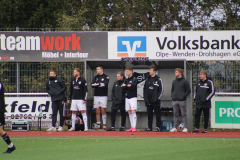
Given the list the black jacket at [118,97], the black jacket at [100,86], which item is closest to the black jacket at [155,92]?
the black jacket at [118,97]

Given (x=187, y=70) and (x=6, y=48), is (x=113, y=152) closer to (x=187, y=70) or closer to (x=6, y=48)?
(x=187, y=70)

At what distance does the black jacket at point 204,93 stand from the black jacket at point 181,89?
1.00ft

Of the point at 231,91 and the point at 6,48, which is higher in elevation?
the point at 6,48

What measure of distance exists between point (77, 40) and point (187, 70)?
11.9ft

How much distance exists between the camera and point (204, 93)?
11492mm

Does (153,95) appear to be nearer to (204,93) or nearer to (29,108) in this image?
(204,93)

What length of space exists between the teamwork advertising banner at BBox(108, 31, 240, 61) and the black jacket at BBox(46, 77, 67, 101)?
1.88m

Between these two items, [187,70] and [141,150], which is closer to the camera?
[141,150]

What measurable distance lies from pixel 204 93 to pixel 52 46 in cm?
500

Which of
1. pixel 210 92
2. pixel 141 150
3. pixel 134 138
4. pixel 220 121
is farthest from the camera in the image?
pixel 220 121

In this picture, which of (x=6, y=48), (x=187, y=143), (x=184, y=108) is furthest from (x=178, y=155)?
(x=6, y=48)

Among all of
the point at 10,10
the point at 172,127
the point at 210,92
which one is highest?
the point at 10,10

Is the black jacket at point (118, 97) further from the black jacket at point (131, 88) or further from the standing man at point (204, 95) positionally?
the standing man at point (204, 95)

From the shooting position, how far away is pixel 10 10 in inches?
878
